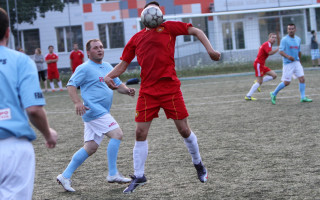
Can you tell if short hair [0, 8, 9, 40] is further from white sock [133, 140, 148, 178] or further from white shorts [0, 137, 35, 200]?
white sock [133, 140, 148, 178]

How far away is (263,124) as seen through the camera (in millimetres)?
9641

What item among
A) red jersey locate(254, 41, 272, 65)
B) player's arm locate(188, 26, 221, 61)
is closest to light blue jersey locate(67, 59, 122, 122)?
player's arm locate(188, 26, 221, 61)

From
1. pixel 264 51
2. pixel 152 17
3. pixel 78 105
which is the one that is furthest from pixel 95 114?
pixel 264 51

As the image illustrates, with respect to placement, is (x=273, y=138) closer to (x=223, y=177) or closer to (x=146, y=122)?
(x=223, y=177)

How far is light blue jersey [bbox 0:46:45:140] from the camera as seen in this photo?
3109mm

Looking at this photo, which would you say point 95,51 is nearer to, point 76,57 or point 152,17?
point 152,17

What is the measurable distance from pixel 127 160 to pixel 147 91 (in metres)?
2.20

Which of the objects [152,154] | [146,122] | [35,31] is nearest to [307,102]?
[152,154]

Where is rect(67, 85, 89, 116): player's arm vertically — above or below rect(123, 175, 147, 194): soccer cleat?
above

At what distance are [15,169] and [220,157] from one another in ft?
14.0

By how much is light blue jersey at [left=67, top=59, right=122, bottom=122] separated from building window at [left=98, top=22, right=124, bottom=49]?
1953cm

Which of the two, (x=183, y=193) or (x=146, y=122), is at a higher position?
(x=146, y=122)

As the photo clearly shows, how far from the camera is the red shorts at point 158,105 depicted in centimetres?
537

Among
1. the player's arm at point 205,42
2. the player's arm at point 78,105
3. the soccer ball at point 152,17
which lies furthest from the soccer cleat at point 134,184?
the soccer ball at point 152,17
